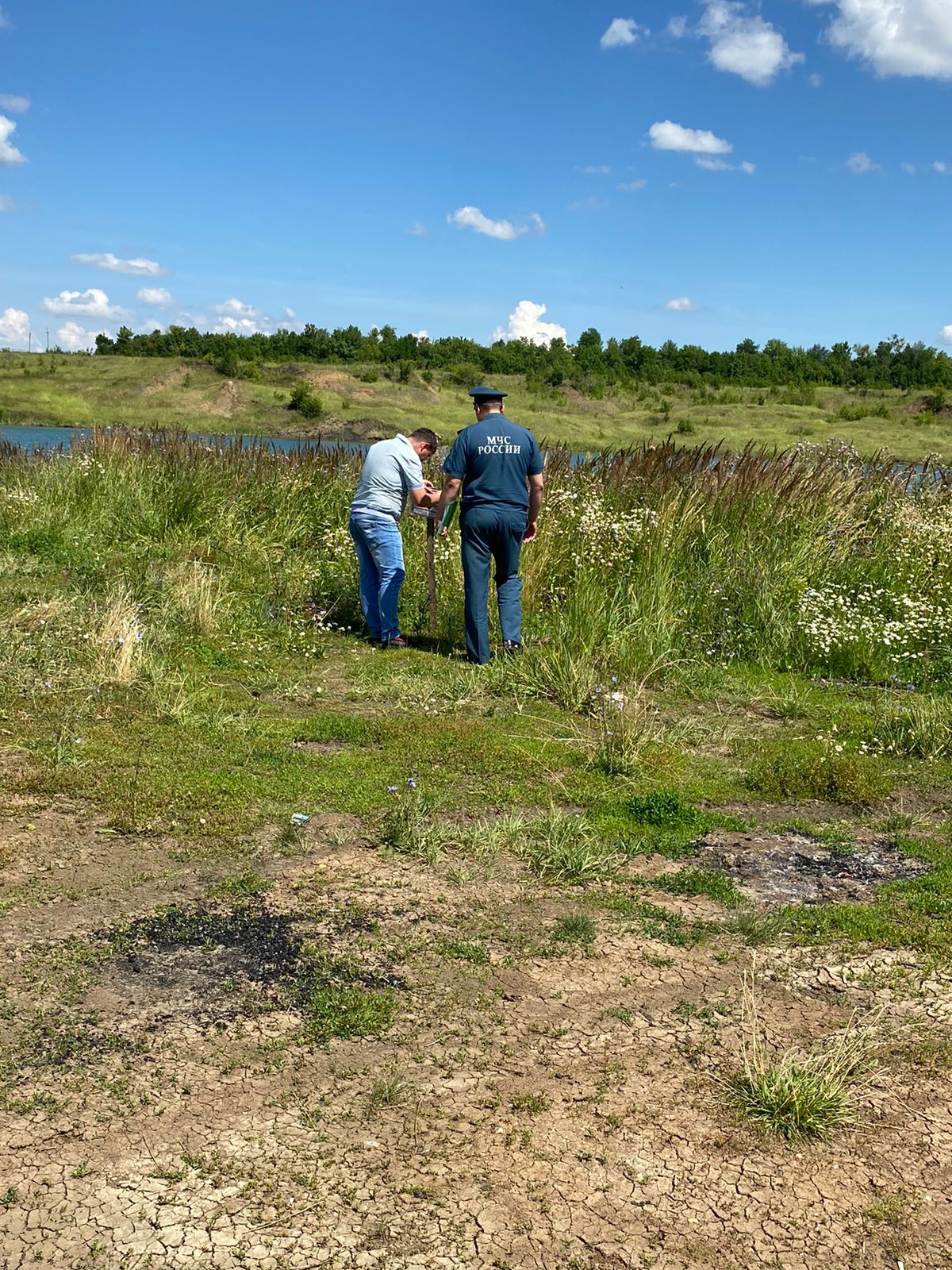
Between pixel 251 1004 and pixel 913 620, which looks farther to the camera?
pixel 913 620

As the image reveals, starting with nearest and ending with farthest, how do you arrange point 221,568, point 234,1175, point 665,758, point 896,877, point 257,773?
point 234,1175
point 896,877
point 257,773
point 665,758
point 221,568

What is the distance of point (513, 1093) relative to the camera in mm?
3402

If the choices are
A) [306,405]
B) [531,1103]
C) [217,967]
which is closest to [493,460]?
[217,967]

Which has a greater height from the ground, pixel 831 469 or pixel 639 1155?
pixel 831 469

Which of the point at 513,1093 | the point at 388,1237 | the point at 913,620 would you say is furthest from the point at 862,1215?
the point at 913,620

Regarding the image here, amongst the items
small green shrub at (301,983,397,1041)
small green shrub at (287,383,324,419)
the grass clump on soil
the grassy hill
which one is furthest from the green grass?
small green shrub at (287,383,324,419)

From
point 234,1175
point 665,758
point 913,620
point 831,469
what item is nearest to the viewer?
point 234,1175

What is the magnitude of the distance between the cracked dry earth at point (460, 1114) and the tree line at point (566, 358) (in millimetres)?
60642

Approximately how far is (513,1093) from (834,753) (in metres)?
4.24

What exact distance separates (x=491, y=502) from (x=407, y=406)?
50244mm

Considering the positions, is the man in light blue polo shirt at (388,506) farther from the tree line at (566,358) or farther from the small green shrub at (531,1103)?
the tree line at (566,358)

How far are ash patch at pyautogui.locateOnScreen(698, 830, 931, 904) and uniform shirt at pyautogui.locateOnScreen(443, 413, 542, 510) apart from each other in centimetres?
389

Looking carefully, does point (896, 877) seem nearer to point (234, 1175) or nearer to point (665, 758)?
point (665, 758)

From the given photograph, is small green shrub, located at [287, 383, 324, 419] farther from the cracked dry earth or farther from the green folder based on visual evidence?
the cracked dry earth
